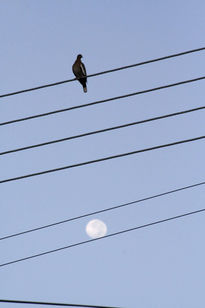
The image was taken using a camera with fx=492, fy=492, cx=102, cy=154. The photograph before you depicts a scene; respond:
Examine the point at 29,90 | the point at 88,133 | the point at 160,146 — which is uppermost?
the point at 29,90

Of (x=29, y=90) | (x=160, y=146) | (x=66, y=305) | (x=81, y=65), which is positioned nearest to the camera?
(x=66, y=305)

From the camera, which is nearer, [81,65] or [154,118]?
[154,118]

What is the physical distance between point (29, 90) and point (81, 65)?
7.21m

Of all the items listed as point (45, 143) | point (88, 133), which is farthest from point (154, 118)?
point (45, 143)

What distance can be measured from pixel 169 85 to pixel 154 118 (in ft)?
1.88

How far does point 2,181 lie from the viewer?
18.0ft

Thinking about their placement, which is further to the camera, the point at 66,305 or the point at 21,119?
the point at 21,119

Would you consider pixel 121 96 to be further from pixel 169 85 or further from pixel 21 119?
pixel 21 119

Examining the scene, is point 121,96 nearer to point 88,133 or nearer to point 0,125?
point 88,133

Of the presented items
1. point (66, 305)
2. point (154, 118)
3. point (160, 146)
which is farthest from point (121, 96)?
point (66, 305)

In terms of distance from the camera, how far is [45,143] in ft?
18.6

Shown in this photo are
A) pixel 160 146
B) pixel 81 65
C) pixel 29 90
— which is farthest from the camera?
pixel 81 65

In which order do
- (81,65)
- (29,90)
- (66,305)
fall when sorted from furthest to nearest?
(81,65) < (29,90) < (66,305)

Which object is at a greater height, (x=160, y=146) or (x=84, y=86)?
(x=84, y=86)
